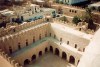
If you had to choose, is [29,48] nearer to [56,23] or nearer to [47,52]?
[47,52]

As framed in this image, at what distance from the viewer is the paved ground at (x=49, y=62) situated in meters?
24.8

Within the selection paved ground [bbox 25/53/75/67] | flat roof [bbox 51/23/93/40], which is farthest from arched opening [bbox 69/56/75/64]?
flat roof [bbox 51/23/93/40]

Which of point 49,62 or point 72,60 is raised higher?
point 49,62

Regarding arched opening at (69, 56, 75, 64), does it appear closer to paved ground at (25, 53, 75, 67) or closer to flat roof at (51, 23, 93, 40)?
paved ground at (25, 53, 75, 67)

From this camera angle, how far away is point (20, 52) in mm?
24203

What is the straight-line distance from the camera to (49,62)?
2552 centimetres

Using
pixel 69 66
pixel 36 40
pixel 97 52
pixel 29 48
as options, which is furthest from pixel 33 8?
pixel 97 52

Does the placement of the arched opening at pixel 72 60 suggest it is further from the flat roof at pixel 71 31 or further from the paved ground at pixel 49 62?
the flat roof at pixel 71 31

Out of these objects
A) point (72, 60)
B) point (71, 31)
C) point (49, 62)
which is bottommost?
point (72, 60)

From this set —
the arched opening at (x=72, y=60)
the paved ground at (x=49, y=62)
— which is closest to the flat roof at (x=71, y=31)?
the arched opening at (x=72, y=60)

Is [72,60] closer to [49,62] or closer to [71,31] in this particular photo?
[49,62]

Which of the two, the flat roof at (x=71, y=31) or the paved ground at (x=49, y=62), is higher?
the flat roof at (x=71, y=31)

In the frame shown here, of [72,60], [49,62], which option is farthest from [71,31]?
[49,62]

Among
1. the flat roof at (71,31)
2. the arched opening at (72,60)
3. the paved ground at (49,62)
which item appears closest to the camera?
the paved ground at (49,62)
